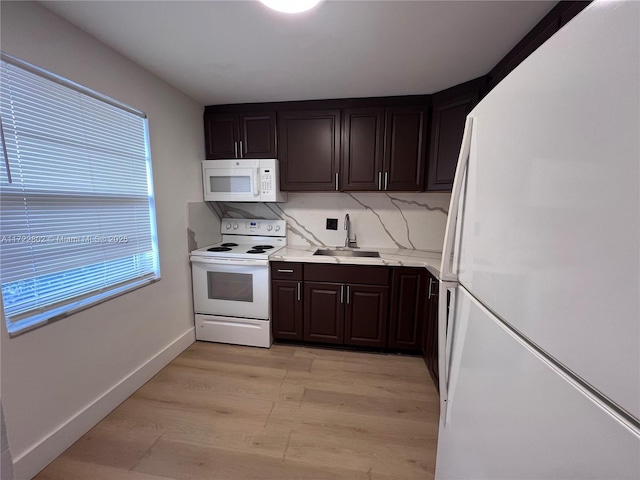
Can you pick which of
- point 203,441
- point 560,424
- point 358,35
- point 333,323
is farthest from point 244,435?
point 358,35

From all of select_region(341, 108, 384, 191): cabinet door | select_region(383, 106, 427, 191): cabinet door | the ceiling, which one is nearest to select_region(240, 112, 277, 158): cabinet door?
the ceiling

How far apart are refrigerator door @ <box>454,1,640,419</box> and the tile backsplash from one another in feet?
6.81

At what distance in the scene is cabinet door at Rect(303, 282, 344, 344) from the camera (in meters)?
2.40

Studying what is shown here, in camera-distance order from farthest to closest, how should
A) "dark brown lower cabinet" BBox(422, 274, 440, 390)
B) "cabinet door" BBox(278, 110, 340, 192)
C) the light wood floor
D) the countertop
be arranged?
"cabinet door" BBox(278, 110, 340, 192), the countertop, "dark brown lower cabinet" BBox(422, 274, 440, 390), the light wood floor

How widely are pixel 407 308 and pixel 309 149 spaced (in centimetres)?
172

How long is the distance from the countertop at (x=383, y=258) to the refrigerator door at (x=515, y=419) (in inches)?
46.7

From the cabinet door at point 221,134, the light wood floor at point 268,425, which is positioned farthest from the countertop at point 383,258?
the cabinet door at point 221,134

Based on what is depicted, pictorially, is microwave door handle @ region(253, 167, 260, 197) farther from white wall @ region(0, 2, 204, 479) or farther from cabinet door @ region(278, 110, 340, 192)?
white wall @ region(0, 2, 204, 479)

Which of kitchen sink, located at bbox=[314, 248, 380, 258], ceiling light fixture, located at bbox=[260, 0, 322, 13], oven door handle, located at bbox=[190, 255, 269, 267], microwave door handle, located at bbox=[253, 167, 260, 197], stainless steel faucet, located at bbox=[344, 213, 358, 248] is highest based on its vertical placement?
ceiling light fixture, located at bbox=[260, 0, 322, 13]

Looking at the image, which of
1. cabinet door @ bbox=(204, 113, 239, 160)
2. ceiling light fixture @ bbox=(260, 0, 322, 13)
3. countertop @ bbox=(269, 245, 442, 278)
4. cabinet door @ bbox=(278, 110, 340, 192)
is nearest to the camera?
ceiling light fixture @ bbox=(260, 0, 322, 13)

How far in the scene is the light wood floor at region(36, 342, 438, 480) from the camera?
4.49ft

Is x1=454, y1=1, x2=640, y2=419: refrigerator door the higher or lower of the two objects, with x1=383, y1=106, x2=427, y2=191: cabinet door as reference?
lower

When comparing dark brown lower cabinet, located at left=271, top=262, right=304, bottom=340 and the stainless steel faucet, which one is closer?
dark brown lower cabinet, located at left=271, top=262, right=304, bottom=340

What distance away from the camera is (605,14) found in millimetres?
394
